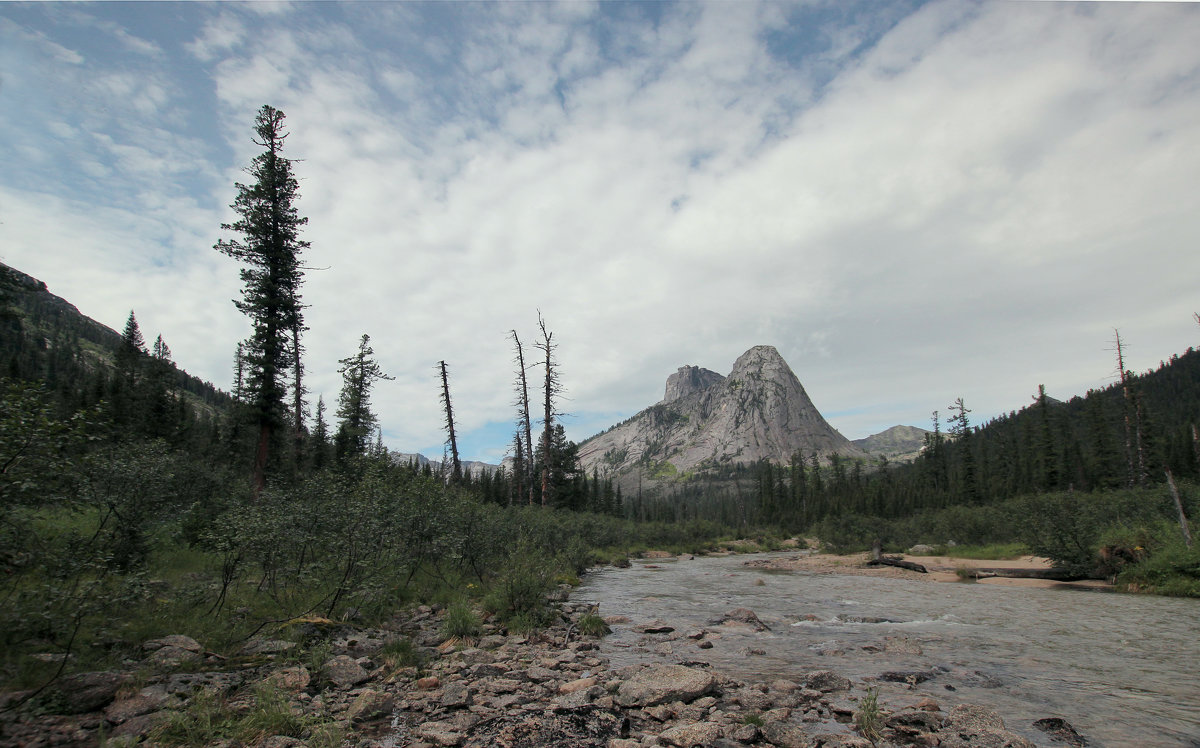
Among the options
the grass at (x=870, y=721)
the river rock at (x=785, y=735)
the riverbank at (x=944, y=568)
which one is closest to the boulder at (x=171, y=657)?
the river rock at (x=785, y=735)

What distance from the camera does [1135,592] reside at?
708 inches

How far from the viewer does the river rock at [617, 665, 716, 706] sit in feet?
24.2

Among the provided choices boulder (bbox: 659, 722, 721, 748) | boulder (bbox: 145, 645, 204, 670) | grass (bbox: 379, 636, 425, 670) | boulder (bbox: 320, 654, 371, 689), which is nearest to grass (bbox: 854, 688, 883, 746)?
boulder (bbox: 659, 722, 721, 748)

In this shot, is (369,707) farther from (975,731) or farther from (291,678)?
(975,731)

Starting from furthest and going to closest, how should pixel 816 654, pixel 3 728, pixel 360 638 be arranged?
pixel 816 654, pixel 360 638, pixel 3 728

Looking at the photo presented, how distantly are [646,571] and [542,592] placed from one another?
18769 millimetres

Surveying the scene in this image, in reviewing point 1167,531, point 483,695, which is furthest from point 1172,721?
point 1167,531

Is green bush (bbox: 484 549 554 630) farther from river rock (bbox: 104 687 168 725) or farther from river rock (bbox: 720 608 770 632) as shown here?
river rock (bbox: 104 687 168 725)

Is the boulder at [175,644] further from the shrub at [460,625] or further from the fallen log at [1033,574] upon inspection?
the fallen log at [1033,574]

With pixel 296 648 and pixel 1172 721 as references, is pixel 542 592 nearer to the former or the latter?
pixel 296 648

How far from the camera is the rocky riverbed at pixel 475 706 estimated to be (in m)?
5.76

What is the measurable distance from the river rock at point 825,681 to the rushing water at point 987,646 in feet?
2.01

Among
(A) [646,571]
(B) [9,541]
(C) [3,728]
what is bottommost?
(A) [646,571]

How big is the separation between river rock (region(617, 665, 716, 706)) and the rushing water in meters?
1.41
